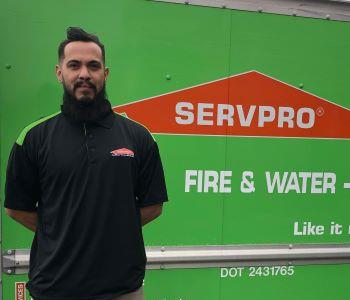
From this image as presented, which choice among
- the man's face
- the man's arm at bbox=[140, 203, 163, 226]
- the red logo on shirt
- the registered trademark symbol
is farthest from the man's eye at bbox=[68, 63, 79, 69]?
the registered trademark symbol

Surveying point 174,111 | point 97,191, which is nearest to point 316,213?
point 174,111

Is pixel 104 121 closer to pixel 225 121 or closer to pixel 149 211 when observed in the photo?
pixel 149 211

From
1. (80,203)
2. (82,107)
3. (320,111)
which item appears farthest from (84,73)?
(320,111)

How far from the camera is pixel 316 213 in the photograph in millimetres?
2176

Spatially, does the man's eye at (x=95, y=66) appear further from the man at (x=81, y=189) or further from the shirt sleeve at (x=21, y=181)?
the shirt sleeve at (x=21, y=181)

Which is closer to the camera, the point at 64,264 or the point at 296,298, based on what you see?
the point at 64,264

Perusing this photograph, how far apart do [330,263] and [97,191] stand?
4.81ft

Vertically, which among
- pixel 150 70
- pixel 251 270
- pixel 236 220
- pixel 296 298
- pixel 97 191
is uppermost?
pixel 150 70

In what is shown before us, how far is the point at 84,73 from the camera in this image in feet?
4.63

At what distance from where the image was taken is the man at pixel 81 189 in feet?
4.58

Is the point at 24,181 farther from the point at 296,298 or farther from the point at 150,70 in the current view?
the point at 296,298

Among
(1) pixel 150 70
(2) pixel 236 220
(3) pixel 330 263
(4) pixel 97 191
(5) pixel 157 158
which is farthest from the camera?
(3) pixel 330 263

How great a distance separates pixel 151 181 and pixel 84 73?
0.47 metres

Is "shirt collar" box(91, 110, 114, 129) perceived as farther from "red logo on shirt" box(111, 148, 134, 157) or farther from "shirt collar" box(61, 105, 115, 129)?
"red logo on shirt" box(111, 148, 134, 157)
